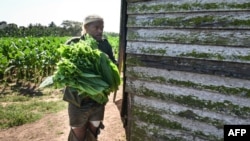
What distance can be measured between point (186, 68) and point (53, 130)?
433 centimetres

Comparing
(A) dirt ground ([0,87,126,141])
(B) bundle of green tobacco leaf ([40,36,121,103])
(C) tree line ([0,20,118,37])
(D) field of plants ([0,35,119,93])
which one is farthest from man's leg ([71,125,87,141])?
(C) tree line ([0,20,118,37])

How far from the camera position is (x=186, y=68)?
325 cm

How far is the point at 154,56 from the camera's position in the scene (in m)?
3.59

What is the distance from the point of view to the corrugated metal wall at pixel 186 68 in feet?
9.34

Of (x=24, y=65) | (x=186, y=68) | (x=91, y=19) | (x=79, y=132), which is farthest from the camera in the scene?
(x=24, y=65)

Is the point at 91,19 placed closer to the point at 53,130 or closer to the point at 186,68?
the point at 186,68

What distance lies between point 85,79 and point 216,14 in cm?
163

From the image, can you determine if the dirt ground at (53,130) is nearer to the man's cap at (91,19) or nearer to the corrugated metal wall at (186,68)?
the corrugated metal wall at (186,68)

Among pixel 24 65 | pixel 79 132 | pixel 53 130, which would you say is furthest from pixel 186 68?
pixel 24 65

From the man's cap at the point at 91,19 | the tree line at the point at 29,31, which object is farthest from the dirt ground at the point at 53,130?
the tree line at the point at 29,31

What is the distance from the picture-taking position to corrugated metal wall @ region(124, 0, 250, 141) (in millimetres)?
2846

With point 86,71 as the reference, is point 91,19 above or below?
above

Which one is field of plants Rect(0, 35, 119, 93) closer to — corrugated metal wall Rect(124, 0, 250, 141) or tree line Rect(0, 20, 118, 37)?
corrugated metal wall Rect(124, 0, 250, 141)

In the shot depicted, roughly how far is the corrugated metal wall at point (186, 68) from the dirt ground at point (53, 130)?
2240 millimetres
